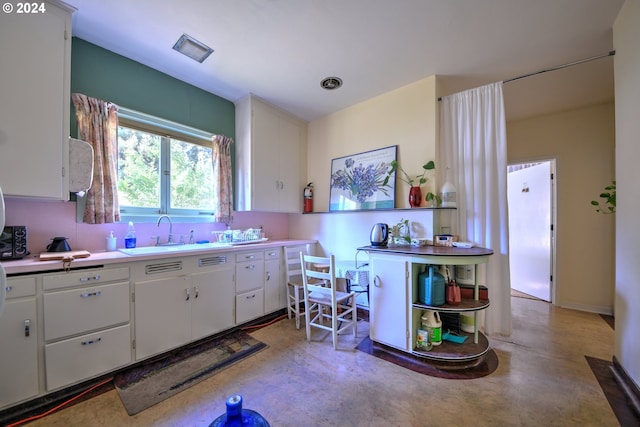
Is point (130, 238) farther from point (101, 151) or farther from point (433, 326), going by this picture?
point (433, 326)

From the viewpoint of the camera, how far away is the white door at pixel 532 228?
11.1 feet

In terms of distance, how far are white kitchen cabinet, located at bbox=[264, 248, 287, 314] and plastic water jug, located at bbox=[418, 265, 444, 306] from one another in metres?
1.66

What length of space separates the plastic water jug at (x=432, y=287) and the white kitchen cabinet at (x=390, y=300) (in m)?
0.15

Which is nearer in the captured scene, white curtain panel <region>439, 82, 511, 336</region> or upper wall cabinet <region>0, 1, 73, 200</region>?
upper wall cabinet <region>0, 1, 73, 200</region>

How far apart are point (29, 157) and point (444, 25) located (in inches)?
123

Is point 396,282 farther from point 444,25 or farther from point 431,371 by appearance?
point 444,25

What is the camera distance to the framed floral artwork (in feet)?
9.36

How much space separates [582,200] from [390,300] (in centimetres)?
314

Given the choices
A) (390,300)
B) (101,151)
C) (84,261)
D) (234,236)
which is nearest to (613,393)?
(390,300)

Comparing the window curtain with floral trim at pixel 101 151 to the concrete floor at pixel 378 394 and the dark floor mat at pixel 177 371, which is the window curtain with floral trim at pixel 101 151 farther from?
the concrete floor at pixel 378 394

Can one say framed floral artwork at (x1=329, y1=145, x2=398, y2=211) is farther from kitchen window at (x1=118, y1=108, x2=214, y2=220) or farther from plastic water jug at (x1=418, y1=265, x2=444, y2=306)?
kitchen window at (x1=118, y1=108, x2=214, y2=220)

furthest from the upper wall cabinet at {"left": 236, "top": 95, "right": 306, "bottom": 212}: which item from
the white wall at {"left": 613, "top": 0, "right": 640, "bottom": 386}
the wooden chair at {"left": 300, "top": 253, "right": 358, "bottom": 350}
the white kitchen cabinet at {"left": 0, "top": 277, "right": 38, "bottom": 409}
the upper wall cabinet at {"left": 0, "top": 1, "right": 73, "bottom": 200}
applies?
the white wall at {"left": 613, "top": 0, "right": 640, "bottom": 386}

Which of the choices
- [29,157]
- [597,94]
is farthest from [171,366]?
[597,94]

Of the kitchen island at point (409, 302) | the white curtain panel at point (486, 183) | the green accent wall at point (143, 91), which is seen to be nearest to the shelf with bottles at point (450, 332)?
the kitchen island at point (409, 302)
